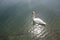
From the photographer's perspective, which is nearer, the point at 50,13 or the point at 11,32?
the point at 11,32

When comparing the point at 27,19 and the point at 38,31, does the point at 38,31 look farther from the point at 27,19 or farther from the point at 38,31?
the point at 27,19

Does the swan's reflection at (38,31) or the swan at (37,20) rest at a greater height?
the swan at (37,20)

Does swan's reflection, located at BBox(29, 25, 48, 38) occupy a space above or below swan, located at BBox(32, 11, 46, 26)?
below

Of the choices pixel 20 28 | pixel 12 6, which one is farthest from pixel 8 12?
pixel 20 28

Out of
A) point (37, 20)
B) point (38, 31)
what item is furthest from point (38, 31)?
point (37, 20)

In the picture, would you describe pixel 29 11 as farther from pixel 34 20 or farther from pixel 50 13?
pixel 50 13

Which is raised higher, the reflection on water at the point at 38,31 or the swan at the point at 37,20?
the swan at the point at 37,20

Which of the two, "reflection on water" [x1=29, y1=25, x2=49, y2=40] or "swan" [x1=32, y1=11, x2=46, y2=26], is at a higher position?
"swan" [x1=32, y1=11, x2=46, y2=26]

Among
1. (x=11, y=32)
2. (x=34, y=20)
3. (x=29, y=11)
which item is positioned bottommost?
(x=11, y=32)
